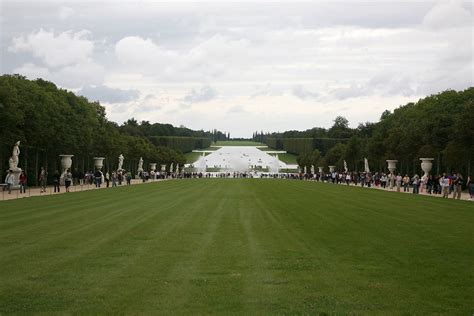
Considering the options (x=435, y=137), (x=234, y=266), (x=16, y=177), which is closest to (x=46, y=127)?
(x=16, y=177)

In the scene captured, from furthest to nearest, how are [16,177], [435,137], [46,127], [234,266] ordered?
[435,137] → [46,127] → [16,177] → [234,266]

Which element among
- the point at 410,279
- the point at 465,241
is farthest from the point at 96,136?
the point at 410,279

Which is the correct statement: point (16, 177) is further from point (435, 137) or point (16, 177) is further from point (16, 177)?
point (435, 137)

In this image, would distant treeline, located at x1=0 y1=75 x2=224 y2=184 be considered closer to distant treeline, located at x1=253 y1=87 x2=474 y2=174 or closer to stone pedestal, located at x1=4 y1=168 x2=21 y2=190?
stone pedestal, located at x1=4 y1=168 x2=21 y2=190

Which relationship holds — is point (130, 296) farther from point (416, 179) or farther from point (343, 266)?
point (416, 179)

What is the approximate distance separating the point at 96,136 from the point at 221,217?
59.1 m

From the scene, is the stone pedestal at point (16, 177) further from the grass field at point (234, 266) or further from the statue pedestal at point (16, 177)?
the grass field at point (234, 266)

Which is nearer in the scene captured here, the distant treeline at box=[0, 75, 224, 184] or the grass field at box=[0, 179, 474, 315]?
the grass field at box=[0, 179, 474, 315]

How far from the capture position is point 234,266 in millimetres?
12938

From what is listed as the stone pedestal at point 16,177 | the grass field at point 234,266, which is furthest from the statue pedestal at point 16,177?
the grass field at point 234,266

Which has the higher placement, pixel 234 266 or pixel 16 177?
pixel 16 177

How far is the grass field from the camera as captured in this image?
9.78 metres

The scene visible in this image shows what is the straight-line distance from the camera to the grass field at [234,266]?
385 inches

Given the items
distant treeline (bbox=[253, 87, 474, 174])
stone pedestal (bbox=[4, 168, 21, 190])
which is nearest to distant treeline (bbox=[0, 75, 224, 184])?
stone pedestal (bbox=[4, 168, 21, 190])
